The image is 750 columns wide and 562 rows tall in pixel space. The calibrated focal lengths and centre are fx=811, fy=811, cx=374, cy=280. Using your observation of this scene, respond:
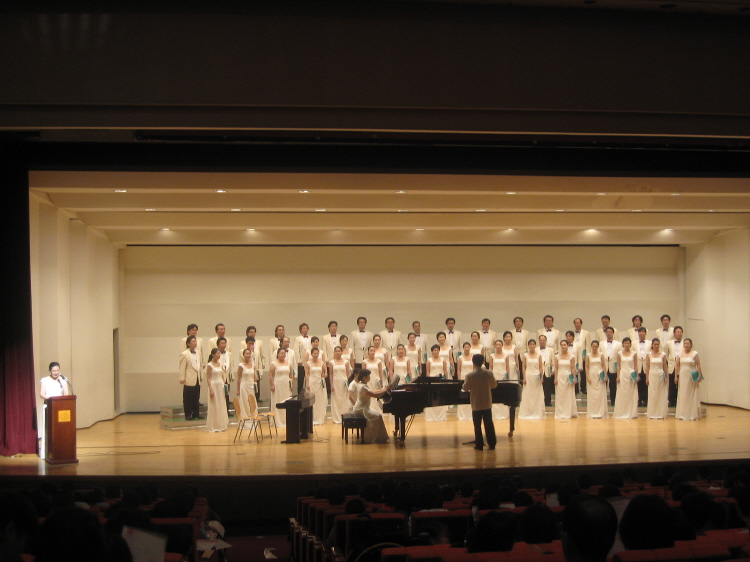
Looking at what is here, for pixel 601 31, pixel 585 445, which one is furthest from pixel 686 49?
pixel 585 445

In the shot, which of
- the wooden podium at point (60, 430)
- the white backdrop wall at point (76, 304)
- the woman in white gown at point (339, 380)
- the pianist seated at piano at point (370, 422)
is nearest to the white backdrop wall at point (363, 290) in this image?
the white backdrop wall at point (76, 304)

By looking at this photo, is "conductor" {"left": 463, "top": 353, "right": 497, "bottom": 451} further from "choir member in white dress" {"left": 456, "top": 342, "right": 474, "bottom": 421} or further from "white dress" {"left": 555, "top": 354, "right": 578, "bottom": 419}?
"white dress" {"left": 555, "top": 354, "right": 578, "bottom": 419}

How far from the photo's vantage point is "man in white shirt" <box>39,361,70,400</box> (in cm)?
1065

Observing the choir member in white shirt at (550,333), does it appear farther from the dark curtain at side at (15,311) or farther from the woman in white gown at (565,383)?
the dark curtain at side at (15,311)

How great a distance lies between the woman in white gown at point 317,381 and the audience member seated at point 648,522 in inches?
428

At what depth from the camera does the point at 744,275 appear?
1528 cm

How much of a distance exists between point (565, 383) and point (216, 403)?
601 centimetres

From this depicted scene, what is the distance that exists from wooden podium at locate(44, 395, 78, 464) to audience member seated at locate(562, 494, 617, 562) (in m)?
8.72

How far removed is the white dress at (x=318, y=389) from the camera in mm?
13609

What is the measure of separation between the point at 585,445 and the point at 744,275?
6192 millimetres

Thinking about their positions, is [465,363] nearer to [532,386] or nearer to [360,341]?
[532,386]

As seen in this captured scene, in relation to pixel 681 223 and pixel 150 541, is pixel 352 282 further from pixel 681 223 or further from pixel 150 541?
pixel 150 541

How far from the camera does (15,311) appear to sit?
10.5m

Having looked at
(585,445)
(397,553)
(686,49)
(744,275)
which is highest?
(686,49)
